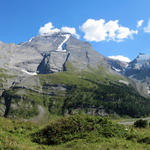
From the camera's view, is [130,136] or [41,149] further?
[130,136]

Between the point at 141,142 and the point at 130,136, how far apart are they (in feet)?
5.08

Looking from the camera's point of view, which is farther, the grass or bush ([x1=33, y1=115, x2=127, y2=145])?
bush ([x1=33, y1=115, x2=127, y2=145])

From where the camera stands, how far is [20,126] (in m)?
23.4

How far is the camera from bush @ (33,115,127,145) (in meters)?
19.1

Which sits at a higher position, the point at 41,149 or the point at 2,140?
the point at 2,140

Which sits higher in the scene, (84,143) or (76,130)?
(76,130)

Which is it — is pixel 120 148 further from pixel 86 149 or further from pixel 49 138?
pixel 49 138

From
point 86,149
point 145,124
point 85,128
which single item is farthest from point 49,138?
point 145,124

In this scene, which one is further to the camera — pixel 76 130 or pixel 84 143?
pixel 76 130

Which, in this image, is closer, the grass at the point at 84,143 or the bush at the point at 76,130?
the grass at the point at 84,143

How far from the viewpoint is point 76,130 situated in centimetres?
2009

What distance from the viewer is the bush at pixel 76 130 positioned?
1908 centimetres

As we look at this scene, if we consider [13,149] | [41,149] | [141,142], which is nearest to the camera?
[13,149]

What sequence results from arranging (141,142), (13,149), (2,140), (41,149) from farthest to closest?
(141,142)
(41,149)
(2,140)
(13,149)
